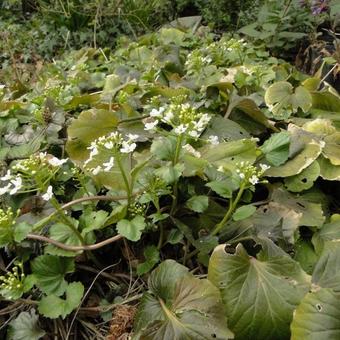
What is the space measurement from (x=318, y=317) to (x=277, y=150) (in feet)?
1.71

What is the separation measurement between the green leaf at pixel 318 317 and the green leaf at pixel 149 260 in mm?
361

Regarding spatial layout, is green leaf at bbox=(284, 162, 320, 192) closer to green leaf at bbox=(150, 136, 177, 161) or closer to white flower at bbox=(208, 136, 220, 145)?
white flower at bbox=(208, 136, 220, 145)

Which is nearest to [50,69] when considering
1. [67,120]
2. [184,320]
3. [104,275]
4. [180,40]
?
[180,40]

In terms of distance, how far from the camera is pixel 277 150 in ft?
4.02

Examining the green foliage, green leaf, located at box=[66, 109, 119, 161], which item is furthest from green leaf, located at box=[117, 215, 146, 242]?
the green foliage

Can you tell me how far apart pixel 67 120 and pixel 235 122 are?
52 cm

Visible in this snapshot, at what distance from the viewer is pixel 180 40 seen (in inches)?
108

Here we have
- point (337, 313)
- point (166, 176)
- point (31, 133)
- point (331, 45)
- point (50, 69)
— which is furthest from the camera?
point (331, 45)

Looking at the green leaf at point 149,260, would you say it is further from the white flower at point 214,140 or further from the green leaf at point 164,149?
the white flower at point 214,140

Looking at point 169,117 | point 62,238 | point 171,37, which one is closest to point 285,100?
point 169,117

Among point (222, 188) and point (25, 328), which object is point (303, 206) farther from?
point (25, 328)

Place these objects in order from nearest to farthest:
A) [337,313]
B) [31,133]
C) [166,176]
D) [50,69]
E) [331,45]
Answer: [337,313]
[166,176]
[31,133]
[50,69]
[331,45]

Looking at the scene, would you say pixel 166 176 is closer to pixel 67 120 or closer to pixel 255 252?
pixel 255 252

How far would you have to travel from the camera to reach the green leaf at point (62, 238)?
41.0 inches
